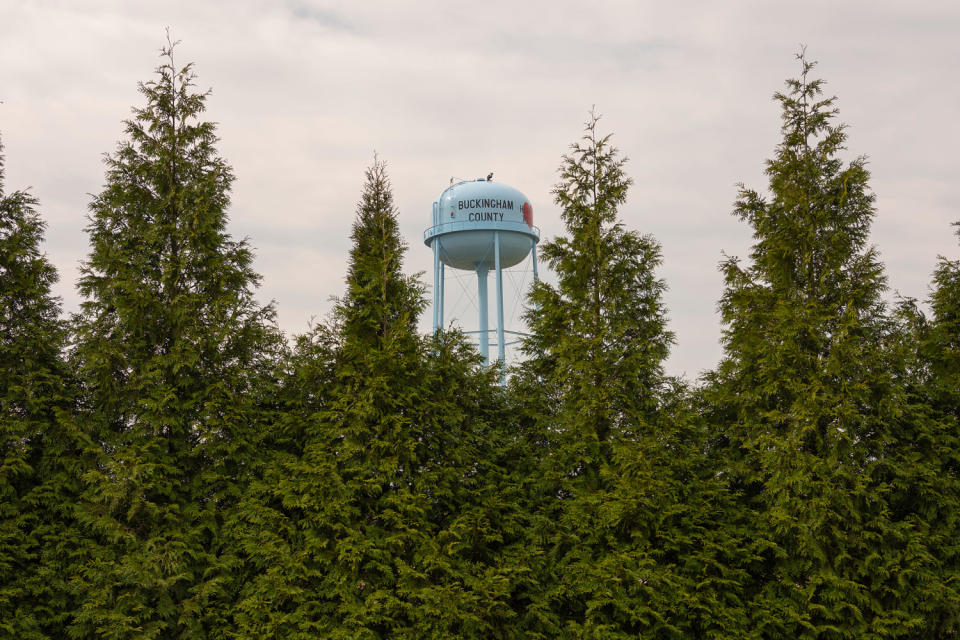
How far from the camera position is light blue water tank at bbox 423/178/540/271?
22.0 meters

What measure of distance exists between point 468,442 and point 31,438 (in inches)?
236

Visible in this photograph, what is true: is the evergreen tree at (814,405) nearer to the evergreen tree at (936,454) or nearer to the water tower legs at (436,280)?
the evergreen tree at (936,454)

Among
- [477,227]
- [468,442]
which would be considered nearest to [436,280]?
[477,227]

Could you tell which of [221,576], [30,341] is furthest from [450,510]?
[30,341]

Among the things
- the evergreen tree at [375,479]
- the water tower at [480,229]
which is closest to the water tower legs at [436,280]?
the water tower at [480,229]

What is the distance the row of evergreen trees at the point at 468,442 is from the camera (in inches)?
406

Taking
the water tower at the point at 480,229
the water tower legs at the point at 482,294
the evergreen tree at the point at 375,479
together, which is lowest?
the evergreen tree at the point at 375,479

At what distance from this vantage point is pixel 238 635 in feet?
32.6

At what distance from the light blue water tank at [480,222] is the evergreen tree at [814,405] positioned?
10429 mm

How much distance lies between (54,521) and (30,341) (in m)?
2.46

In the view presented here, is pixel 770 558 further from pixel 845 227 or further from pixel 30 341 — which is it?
pixel 30 341

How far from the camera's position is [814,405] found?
10867 millimetres

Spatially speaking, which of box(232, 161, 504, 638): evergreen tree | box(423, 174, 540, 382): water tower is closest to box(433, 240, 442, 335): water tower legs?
box(423, 174, 540, 382): water tower

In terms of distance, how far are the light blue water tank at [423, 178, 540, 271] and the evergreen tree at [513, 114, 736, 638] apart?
9907mm
